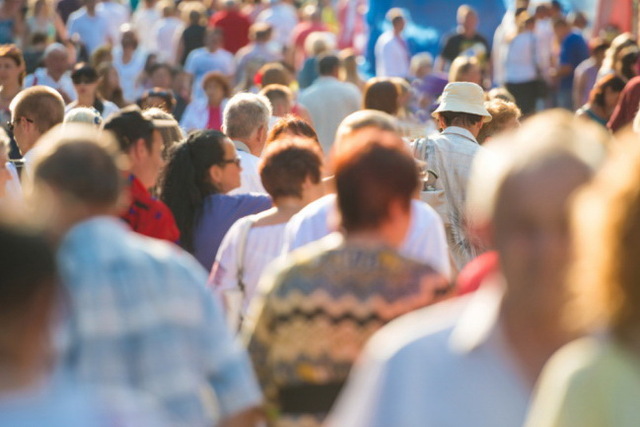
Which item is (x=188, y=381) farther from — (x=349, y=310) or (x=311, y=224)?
(x=311, y=224)

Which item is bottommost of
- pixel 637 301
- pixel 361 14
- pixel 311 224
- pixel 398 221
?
pixel 361 14

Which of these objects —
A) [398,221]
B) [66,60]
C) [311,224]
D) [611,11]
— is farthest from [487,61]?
[398,221]

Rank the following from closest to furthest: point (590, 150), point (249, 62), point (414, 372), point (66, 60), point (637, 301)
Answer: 1. point (637, 301)
2. point (414, 372)
3. point (590, 150)
4. point (66, 60)
5. point (249, 62)

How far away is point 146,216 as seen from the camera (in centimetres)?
641

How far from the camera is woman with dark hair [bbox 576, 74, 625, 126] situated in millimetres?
12305

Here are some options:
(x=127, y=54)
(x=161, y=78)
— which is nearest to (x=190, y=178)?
(x=161, y=78)

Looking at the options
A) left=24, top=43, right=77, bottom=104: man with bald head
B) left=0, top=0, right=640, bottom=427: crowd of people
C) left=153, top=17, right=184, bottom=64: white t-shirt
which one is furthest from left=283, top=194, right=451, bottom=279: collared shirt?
left=153, top=17, right=184, bottom=64: white t-shirt

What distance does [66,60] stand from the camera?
1402 cm

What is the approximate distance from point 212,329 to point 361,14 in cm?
2155

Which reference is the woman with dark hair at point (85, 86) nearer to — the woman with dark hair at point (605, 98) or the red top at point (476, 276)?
the woman with dark hair at point (605, 98)

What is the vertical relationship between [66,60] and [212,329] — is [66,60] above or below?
below

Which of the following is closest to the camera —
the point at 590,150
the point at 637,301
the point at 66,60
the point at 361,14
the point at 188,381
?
the point at 637,301

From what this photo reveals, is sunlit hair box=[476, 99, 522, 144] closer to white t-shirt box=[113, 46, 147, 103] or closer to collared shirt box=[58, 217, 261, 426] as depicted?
collared shirt box=[58, 217, 261, 426]

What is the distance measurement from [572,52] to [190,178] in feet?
42.9
